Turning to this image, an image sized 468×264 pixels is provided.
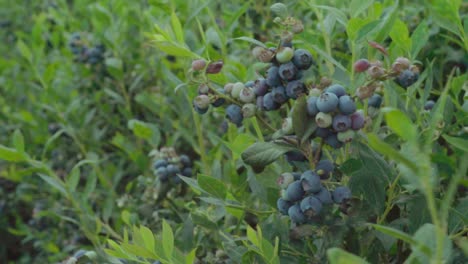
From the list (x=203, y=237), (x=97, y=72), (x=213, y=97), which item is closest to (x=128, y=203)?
(x=203, y=237)

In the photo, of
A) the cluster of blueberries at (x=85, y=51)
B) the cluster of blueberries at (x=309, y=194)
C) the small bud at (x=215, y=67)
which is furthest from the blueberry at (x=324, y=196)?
the cluster of blueberries at (x=85, y=51)

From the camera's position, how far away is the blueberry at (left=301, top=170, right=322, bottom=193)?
41.1 inches

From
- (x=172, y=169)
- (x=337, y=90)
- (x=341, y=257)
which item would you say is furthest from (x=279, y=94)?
(x=172, y=169)

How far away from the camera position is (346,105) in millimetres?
1002

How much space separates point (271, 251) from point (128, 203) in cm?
107

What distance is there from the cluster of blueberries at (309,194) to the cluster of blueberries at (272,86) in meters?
0.13

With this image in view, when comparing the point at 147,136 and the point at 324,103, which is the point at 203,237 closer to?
the point at 147,136

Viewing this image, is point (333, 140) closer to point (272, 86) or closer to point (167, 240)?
point (272, 86)

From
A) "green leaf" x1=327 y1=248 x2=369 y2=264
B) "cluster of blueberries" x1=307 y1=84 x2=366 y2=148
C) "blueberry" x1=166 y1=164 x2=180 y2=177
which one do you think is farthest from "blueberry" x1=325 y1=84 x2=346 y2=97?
"blueberry" x1=166 y1=164 x2=180 y2=177

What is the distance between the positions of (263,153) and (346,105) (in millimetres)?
165

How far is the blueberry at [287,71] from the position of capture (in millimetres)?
1096

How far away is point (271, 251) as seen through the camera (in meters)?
1.12

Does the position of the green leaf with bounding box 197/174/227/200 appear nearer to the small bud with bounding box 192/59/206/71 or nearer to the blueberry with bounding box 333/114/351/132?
the small bud with bounding box 192/59/206/71

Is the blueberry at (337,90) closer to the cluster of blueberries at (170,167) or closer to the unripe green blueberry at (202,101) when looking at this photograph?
the unripe green blueberry at (202,101)
